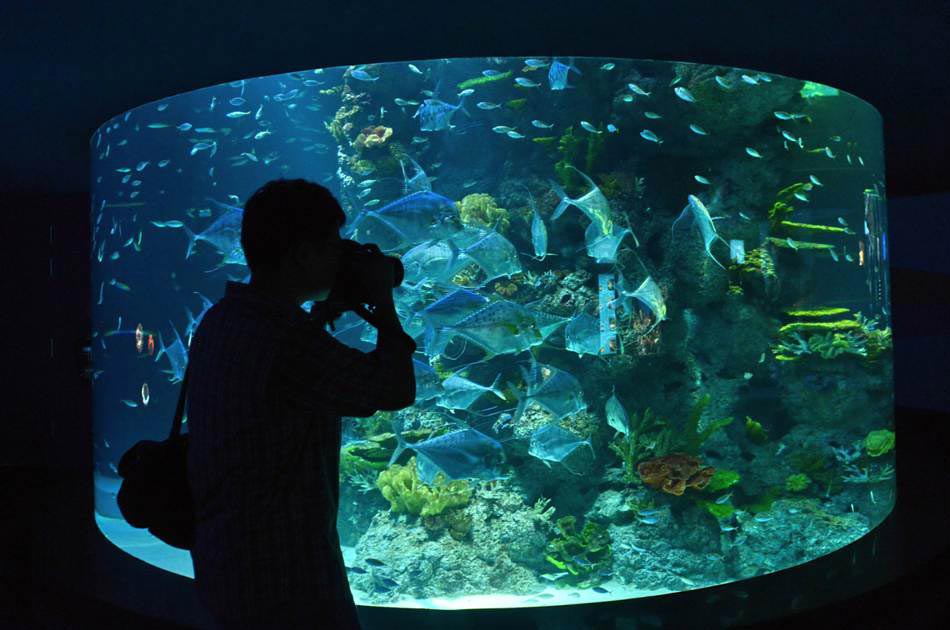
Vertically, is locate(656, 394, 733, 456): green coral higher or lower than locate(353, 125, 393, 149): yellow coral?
lower

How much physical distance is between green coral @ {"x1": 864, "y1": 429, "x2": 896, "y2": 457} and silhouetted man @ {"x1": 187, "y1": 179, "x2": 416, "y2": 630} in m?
5.24

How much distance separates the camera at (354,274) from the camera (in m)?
1.84

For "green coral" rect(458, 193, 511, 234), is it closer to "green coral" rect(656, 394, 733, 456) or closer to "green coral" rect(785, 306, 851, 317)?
"green coral" rect(656, 394, 733, 456)

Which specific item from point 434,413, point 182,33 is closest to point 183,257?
point 182,33

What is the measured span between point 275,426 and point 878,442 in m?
5.57

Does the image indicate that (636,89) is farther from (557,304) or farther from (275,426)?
(275,426)

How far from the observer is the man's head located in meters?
1.76

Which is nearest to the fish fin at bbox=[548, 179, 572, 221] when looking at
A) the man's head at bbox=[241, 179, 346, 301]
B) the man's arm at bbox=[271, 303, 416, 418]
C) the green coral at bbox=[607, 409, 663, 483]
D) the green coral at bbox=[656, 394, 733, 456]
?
the green coral at bbox=[607, 409, 663, 483]

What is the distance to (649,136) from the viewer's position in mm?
4863

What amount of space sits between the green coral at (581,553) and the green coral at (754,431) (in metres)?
1.32

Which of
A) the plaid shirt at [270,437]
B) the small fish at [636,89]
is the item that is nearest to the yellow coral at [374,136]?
the small fish at [636,89]

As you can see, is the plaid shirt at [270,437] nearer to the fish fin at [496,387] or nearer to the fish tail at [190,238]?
the fish fin at [496,387]

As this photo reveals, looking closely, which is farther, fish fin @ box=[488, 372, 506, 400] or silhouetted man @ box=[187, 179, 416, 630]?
fish fin @ box=[488, 372, 506, 400]

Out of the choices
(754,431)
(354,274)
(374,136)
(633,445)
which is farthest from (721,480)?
(354,274)
